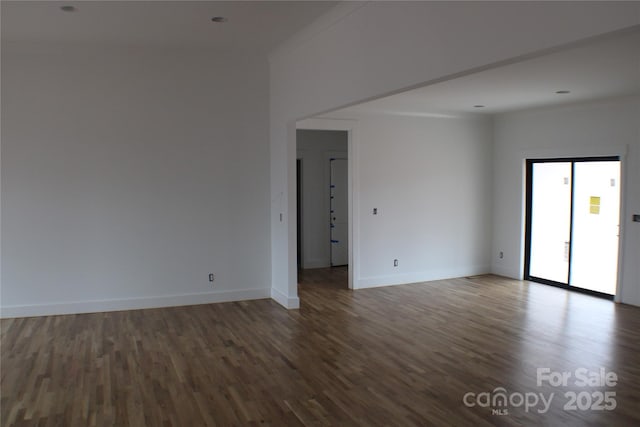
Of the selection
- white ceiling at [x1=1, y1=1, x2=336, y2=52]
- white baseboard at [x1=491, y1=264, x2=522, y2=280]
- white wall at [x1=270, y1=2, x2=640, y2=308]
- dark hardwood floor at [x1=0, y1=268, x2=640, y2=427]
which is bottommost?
dark hardwood floor at [x1=0, y1=268, x2=640, y2=427]

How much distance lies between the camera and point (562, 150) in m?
7.62

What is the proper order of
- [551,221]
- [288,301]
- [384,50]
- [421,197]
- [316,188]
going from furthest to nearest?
[316,188], [421,197], [551,221], [288,301], [384,50]

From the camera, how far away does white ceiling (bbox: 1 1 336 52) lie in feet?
15.5

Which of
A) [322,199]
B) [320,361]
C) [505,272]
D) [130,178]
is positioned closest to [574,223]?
[505,272]

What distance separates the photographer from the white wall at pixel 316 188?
922cm

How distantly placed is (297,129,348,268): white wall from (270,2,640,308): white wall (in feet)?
7.73

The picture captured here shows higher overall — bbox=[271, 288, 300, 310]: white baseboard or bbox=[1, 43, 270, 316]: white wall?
bbox=[1, 43, 270, 316]: white wall

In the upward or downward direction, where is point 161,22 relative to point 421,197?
upward

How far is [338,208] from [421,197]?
1.78 m

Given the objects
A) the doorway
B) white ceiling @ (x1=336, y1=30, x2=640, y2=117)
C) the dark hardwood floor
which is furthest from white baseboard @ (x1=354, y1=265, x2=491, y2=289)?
white ceiling @ (x1=336, y1=30, x2=640, y2=117)

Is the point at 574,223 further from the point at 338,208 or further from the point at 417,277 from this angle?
the point at 338,208

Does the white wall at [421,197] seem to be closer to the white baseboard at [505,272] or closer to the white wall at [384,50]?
the white baseboard at [505,272]

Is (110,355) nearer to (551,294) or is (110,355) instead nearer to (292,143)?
(292,143)

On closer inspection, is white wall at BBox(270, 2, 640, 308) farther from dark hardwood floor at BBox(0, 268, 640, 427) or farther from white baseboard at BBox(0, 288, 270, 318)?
dark hardwood floor at BBox(0, 268, 640, 427)
